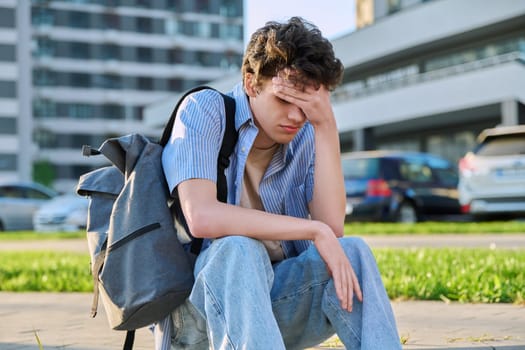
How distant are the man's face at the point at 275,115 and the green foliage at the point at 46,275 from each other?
3.88 metres

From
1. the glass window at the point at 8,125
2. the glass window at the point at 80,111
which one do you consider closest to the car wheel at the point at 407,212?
the glass window at the point at 8,125

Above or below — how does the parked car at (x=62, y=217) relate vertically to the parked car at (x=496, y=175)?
below

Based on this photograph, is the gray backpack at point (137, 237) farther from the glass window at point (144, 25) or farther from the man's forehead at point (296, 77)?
the glass window at point (144, 25)

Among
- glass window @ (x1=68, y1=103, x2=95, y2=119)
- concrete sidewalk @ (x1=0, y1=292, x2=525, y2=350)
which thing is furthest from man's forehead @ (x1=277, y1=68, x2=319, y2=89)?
glass window @ (x1=68, y1=103, x2=95, y2=119)

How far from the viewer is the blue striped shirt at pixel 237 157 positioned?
10.00 feet

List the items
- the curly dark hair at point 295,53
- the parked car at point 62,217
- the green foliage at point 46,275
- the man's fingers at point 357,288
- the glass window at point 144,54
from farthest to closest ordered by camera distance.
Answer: the glass window at point 144,54, the parked car at point 62,217, the green foliage at point 46,275, the curly dark hair at point 295,53, the man's fingers at point 357,288

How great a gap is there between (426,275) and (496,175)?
364 inches

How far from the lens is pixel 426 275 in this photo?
6039mm

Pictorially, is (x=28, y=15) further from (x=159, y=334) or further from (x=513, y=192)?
(x=159, y=334)

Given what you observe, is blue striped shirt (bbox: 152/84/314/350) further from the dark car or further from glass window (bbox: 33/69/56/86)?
glass window (bbox: 33/69/56/86)

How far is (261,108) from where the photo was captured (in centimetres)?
317

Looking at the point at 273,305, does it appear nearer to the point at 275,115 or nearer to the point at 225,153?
the point at 225,153

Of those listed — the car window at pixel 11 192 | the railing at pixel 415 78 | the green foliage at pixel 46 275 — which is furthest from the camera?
the railing at pixel 415 78

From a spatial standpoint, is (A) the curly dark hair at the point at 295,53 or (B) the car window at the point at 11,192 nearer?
(A) the curly dark hair at the point at 295,53
